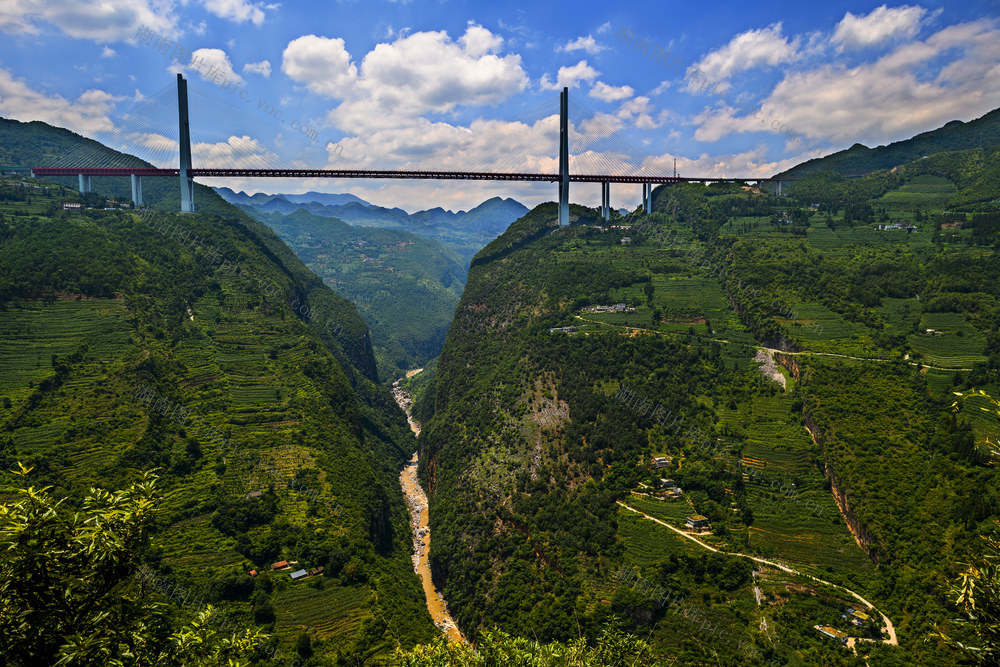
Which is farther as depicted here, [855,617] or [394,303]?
[394,303]

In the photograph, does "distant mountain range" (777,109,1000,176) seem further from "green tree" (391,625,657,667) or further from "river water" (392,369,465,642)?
"green tree" (391,625,657,667)

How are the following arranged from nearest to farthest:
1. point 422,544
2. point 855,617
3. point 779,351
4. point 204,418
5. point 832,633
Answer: point 832,633 < point 855,617 < point 204,418 < point 779,351 < point 422,544

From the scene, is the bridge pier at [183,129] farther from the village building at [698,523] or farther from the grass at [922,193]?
the grass at [922,193]

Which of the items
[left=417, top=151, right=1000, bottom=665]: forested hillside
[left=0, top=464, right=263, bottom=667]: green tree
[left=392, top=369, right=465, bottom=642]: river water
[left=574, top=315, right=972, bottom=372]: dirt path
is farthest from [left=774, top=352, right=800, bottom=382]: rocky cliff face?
[left=0, top=464, right=263, bottom=667]: green tree

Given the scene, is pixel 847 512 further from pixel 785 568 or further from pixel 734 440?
pixel 734 440

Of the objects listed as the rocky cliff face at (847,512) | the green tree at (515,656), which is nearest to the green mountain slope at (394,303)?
the rocky cliff face at (847,512)

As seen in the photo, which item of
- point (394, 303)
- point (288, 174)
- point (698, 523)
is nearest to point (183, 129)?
point (288, 174)
